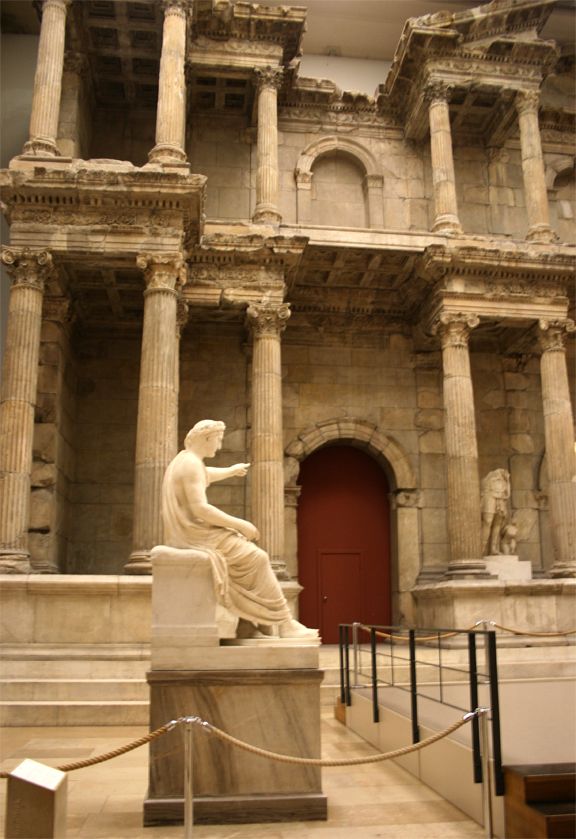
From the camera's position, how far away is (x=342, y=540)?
57.5 ft

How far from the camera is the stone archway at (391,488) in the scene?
16766 millimetres

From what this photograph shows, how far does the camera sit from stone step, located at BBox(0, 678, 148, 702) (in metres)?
10.5

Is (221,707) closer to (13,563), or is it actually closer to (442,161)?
(13,563)

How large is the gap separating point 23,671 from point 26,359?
500 centimetres

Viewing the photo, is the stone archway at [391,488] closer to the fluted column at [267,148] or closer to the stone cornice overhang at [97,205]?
the fluted column at [267,148]

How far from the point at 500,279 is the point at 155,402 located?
7.74 meters

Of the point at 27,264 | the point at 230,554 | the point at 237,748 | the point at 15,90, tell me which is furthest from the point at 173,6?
the point at 237,748

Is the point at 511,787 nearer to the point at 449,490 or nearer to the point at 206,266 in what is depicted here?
the point at 449,490

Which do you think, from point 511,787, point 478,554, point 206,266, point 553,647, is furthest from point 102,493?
point 511,787

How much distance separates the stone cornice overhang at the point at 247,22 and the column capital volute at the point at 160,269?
5.83m

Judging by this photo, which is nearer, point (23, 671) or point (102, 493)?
point (23, 671)

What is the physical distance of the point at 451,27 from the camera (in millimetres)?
16734

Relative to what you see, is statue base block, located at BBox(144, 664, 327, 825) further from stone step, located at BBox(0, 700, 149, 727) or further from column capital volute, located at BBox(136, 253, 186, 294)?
column capital volute, located at BBox(136, 253, 186, 294)

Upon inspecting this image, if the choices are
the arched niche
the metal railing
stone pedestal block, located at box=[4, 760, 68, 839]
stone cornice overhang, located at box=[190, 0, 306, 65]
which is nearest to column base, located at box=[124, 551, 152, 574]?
the metal railing
